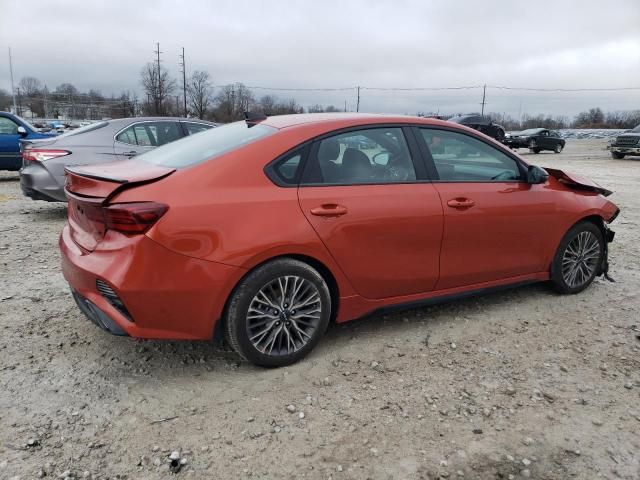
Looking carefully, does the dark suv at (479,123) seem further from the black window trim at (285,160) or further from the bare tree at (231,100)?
the bare tree at (231,100)

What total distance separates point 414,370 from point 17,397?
2297 millimetres

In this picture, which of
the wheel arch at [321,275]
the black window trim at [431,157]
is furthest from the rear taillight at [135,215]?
the black window trim at [431,157]

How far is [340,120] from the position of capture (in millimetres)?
3551

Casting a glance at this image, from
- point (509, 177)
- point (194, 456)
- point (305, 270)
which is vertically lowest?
point (194, 456)

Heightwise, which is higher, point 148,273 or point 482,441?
point 148,273

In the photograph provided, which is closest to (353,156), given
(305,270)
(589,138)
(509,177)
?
(305,270)

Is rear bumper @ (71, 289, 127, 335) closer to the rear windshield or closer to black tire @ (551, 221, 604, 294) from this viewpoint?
the rear windshield

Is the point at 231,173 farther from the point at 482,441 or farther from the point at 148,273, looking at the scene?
the point at 482,441

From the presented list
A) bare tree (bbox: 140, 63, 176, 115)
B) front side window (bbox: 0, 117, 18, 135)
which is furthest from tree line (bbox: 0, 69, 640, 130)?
front side window (bbox: 0, 117, 18, 135)

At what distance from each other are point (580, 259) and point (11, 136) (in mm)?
11337

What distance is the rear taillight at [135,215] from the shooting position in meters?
2.78

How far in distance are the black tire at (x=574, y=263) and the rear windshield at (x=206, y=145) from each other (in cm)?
267

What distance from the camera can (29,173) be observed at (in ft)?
23.4

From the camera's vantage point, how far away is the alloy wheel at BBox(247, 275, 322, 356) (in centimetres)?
310
